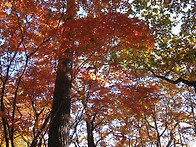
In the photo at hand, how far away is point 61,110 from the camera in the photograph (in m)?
4.45

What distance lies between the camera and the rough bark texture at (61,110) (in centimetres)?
409

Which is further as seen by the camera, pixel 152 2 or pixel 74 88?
pixel 74 88

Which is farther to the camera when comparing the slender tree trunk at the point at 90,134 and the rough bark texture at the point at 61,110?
the slender tree trunk at the point at 90,134

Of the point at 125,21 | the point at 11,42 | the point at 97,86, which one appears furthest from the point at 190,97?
the point at 11,42

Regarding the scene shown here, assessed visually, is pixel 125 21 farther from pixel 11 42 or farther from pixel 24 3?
pixel 11 42

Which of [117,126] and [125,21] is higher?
[125,21]

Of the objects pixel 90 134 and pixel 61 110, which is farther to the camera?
pixel 90 134

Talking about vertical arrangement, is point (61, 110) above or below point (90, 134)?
above

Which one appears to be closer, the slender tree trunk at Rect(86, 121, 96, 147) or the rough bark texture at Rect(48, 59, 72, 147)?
the rough bark texture at Rect(48, 59, 72, 147)

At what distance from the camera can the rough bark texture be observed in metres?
4.09

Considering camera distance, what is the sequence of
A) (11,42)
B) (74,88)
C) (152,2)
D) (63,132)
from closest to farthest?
(63,132), (11,42), (152,2), (74,88)

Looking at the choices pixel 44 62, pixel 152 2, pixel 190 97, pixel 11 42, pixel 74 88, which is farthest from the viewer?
pixel 190 97

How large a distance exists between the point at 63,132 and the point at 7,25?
4605 mm

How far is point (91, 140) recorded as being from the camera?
429 inches
